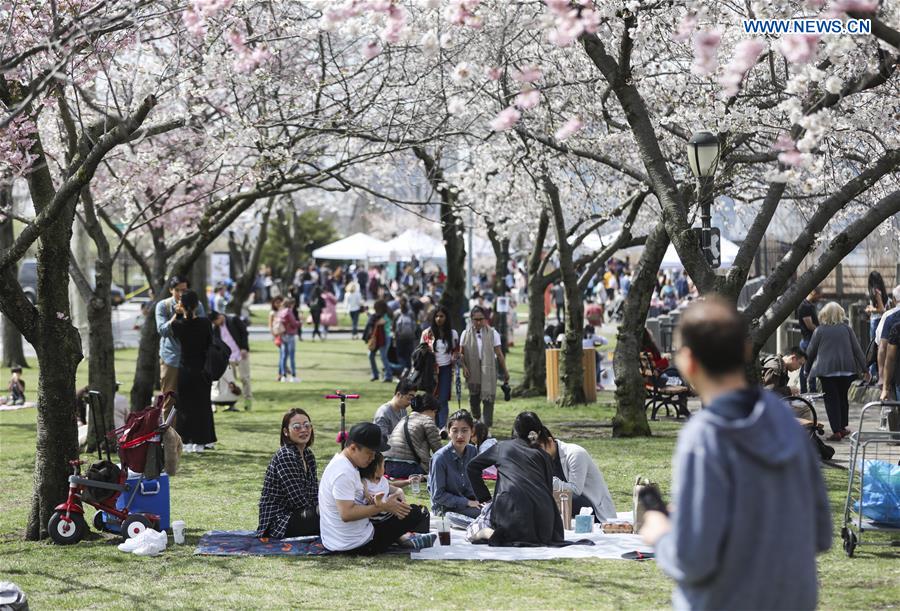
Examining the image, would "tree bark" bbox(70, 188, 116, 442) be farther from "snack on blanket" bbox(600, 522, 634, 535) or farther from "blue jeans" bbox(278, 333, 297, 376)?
"blue jeans" bbox(278, 333, 297, 376)

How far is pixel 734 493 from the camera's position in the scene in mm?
3521

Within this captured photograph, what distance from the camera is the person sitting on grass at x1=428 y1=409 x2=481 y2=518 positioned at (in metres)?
10.2

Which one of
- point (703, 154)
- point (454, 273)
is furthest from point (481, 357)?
point (454, 273)

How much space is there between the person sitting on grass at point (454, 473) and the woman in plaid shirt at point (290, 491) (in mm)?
1387

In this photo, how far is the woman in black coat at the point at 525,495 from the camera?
871 centimetres

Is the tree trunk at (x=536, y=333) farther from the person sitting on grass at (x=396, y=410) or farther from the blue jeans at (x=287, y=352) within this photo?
the person sitting on grass at (x=396, y=410)

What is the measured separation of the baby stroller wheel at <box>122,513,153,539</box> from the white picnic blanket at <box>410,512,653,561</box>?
204cm

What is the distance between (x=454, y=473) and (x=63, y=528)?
315 cm

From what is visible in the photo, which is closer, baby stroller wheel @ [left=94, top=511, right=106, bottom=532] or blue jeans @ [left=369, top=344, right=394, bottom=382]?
baby stroller wheel @ [left=94, top=511, right=106, bottom=532]

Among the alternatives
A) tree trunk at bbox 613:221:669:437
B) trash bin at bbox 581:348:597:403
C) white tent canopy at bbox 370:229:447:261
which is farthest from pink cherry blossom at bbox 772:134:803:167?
white tent canopy at bbox 370:229:447:261

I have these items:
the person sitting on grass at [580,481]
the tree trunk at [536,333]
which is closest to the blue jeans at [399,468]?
the person sitting on grass at [580,481]

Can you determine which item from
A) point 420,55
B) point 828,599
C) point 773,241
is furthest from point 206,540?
point 773,241

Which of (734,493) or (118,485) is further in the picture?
(118,485)

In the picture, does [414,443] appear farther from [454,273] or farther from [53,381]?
[454,273]
